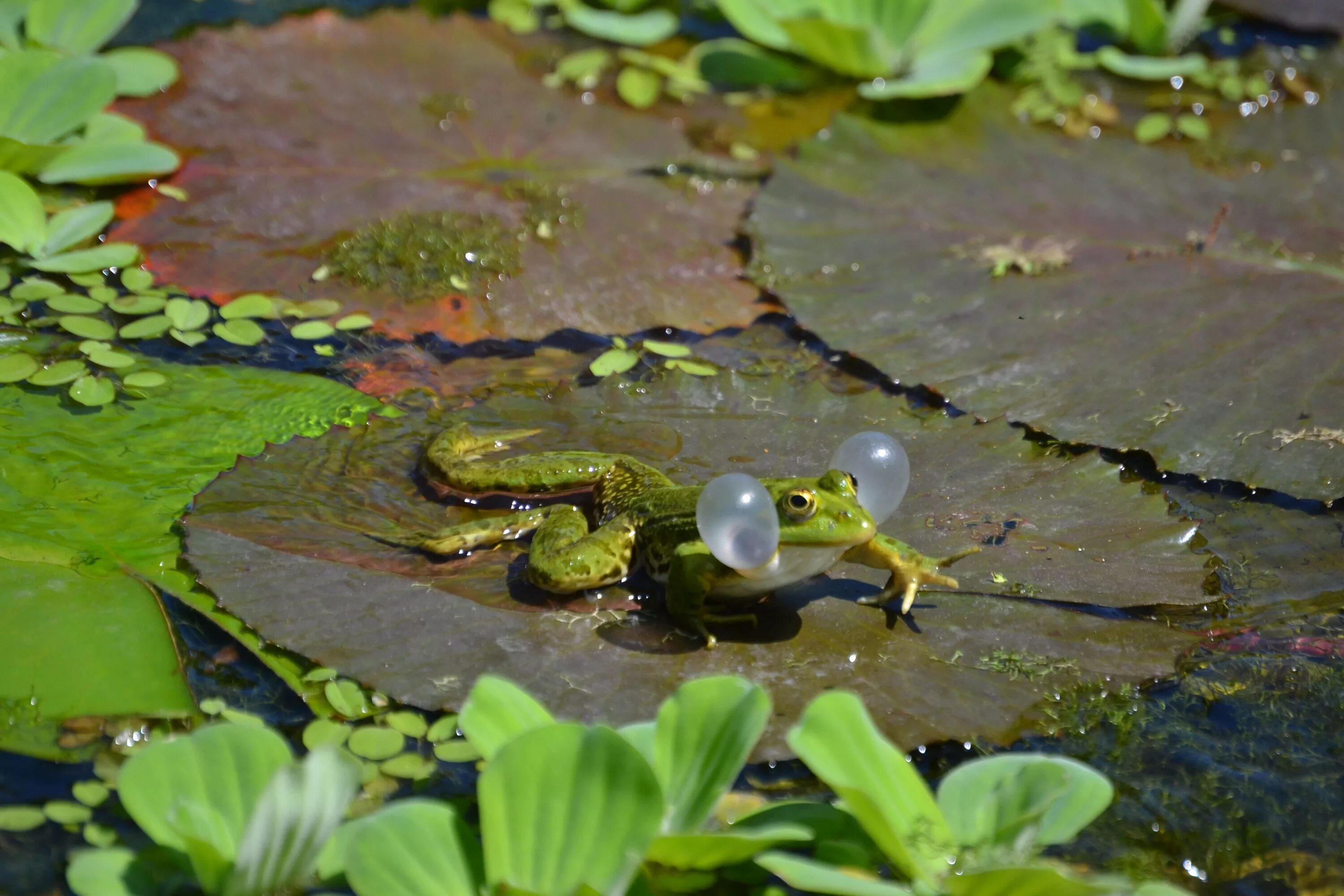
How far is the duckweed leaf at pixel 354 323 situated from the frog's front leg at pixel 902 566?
188cm

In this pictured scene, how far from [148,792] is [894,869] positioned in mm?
1283

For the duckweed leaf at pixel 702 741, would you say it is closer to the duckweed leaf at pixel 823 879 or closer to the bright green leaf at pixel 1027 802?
the duckweed leaf at pixel 823 879

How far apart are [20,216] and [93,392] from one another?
92 centimetres

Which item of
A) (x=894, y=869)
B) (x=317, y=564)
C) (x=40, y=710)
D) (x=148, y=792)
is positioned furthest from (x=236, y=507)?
(x=894, y=869)

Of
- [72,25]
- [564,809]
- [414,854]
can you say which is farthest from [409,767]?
[72,25]

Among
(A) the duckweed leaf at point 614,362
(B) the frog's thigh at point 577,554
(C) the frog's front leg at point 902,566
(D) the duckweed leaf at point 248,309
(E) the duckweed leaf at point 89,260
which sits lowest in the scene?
(D) the duckweed leaf at point 248,309

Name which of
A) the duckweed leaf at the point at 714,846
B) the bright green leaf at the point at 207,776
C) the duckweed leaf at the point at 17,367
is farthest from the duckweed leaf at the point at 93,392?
the duckweed leaf at the point at 714,846

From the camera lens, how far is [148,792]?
1.97 meters

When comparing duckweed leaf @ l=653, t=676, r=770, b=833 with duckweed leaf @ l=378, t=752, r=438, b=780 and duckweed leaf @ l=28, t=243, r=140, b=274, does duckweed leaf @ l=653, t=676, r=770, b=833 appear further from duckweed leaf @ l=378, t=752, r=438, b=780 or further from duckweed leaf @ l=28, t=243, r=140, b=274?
duckweed leaf @ l=28, t=243, r=140, b=274

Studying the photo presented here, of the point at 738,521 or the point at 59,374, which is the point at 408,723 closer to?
the point at 738,521

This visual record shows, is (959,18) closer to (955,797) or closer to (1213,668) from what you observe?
(1213,668)

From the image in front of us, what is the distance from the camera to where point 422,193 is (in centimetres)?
442

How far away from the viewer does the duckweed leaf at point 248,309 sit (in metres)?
3.90

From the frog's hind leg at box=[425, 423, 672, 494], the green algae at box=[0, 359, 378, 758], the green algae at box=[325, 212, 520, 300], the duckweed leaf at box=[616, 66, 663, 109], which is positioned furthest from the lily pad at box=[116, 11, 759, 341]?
the frog's hind leg at box=[425, 423, 672, 494]
